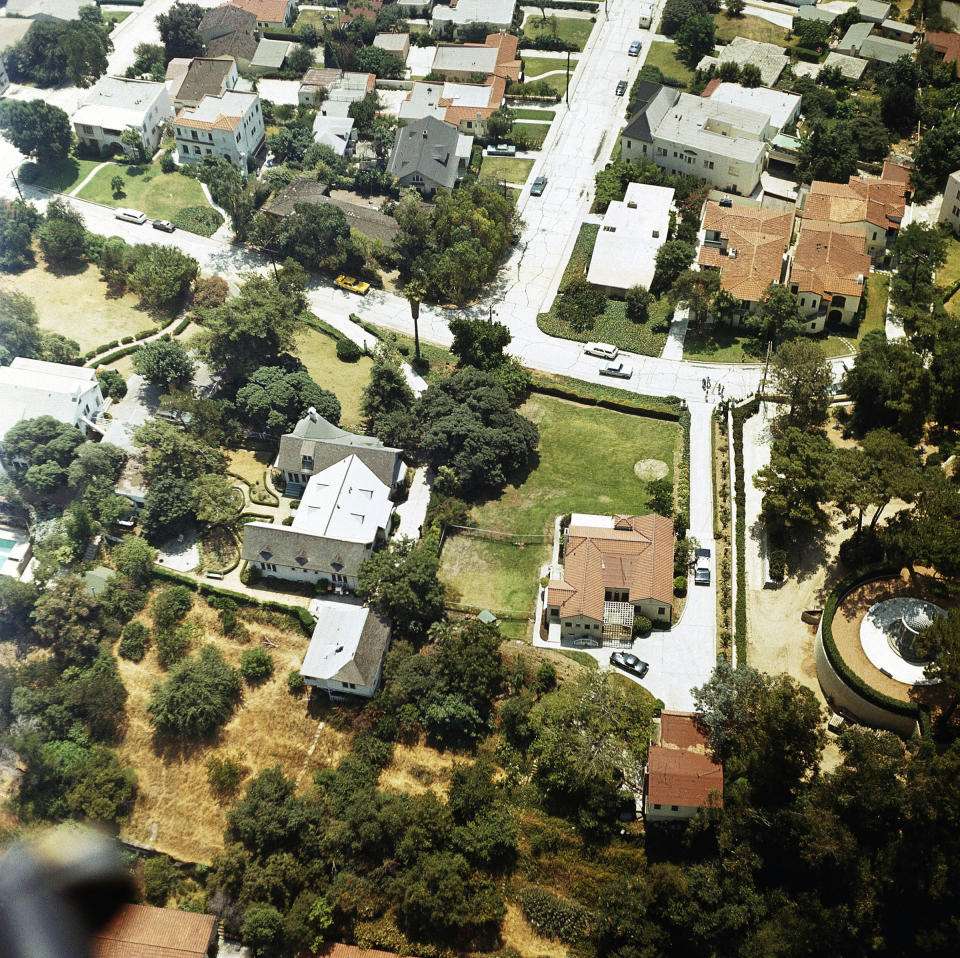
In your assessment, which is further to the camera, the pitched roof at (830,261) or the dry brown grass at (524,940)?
the pitched roof at (830,261)

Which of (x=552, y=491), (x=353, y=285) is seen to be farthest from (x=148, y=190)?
(x=552, y=491)

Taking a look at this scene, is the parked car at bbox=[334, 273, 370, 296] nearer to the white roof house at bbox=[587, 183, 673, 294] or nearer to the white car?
the white roof house at bbox=[587, 183, 673, 294]

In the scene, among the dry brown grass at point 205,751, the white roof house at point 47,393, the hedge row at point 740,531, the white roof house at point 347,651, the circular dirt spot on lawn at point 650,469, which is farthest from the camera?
the white roof house at point 47,393

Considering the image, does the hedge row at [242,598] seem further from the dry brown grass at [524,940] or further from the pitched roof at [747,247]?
the pitched roof at [747,247]

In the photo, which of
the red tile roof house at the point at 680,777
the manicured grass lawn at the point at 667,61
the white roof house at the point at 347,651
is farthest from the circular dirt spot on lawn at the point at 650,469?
the manicured grass lawn at the point at 667,61

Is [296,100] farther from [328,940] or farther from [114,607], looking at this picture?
[328,940]

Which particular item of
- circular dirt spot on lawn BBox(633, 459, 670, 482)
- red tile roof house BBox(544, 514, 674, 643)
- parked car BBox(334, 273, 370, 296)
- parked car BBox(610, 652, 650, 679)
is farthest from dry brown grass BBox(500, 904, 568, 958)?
parked car BBox(334, 273, 370, 296)
